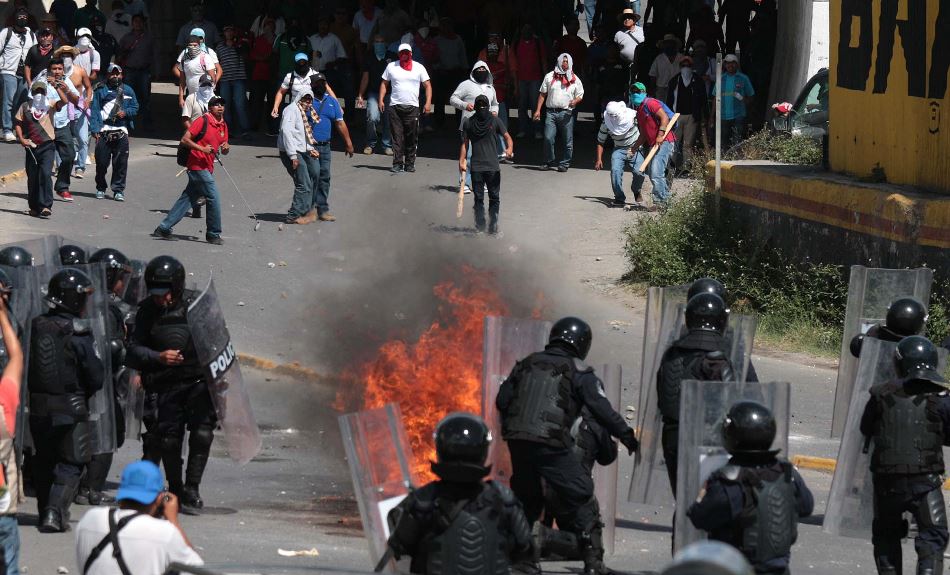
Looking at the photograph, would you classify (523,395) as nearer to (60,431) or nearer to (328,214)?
(60,431)

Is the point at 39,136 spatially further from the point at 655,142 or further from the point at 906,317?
the point at 906,317

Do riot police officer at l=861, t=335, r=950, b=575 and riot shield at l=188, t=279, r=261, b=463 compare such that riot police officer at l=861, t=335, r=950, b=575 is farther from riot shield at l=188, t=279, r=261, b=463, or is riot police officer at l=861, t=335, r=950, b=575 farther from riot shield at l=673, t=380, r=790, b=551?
riot shield at l=188, t=279, r=261, b=463

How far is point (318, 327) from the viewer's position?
13.8 m

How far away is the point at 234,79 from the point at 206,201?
6866 mm

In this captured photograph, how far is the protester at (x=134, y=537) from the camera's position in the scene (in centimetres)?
502

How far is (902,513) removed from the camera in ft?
24.2

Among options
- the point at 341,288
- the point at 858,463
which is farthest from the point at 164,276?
the point at 341,288

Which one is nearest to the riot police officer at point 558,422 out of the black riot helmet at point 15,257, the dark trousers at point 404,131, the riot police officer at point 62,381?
the riot police officer at point 62,381

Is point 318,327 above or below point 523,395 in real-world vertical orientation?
below

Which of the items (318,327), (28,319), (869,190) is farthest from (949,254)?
(28,319)

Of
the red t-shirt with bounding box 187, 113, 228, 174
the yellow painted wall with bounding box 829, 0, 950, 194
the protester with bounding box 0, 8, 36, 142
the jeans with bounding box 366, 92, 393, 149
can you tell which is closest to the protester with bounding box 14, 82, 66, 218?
the red t-shirt with bounding box 187, 113, 228, 174

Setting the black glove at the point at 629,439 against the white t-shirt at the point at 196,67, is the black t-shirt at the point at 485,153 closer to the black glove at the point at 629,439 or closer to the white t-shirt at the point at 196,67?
the white t-shirt at the point at 196,67

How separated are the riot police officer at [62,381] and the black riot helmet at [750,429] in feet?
12.2

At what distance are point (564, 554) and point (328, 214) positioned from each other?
36.9 feet
